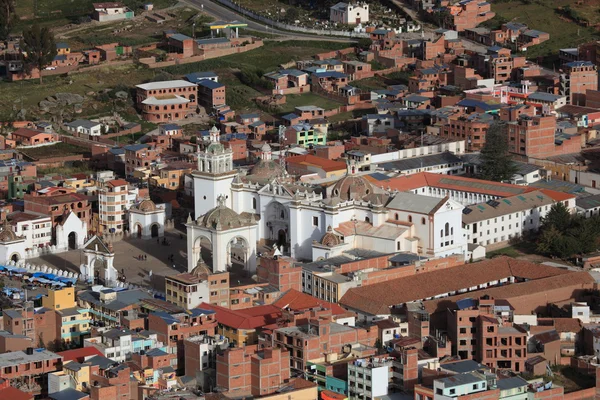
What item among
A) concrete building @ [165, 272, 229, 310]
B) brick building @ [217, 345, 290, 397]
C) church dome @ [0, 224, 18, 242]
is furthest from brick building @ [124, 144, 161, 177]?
brick building @ [217, 345, 290, 397]

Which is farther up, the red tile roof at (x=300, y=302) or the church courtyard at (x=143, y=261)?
the red tile roof at (x=300, y=302)

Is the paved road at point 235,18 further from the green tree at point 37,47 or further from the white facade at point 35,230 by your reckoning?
the white facade at point 35,230

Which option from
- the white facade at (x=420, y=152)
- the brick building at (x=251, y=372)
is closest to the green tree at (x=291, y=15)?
the white facade at (x=420, y=152)

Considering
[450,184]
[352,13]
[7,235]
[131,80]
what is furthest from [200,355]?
[352,13]

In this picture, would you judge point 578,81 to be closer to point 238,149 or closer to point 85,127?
point 238,149

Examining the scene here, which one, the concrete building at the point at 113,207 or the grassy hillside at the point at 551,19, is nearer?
the concrete building at the point at 113,207

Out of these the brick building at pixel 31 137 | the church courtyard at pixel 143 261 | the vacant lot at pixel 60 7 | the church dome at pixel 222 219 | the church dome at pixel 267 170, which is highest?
the vacant lot at pixel 60 7

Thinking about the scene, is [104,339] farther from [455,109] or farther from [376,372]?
[455,109]
